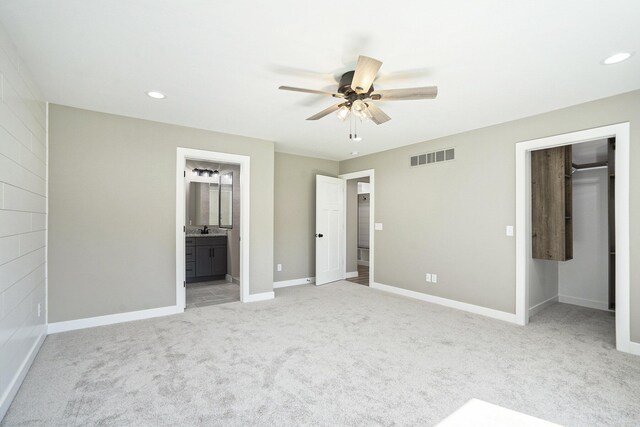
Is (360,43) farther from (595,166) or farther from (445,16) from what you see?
(595,166)

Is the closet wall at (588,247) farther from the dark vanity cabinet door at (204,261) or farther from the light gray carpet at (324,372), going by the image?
the dark vanity cabinet door at (204,261)

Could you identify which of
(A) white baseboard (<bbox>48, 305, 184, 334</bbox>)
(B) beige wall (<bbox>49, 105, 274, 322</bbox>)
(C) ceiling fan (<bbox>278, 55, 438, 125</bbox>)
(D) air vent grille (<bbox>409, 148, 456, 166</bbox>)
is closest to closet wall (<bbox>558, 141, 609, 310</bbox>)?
(D) air vent grille (<bbox>409, 148, 456, 166</bbox>)

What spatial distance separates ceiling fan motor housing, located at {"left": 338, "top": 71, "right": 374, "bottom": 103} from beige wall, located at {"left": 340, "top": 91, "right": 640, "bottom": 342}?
2327mm

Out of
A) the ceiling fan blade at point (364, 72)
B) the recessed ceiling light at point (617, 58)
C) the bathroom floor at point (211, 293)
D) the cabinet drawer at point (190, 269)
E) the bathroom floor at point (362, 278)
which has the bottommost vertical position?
the bathroom floor at point (362, 278)

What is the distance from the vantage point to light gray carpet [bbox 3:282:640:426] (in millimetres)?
2013

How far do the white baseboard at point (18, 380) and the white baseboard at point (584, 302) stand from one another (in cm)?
634

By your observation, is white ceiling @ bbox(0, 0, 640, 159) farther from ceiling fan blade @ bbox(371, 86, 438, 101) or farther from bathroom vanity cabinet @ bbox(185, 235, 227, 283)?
bathroom vanity cabinet @ bbox(185, 235, 227, 283)

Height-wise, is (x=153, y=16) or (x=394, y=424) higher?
(x=153, y=16)

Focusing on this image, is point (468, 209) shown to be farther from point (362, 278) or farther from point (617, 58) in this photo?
point (362, 278)

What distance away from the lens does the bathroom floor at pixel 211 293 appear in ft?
15.2

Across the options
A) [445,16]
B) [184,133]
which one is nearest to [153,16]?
[445,16]

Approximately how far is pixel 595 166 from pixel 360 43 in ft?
14.4

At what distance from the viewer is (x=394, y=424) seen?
1.91 m

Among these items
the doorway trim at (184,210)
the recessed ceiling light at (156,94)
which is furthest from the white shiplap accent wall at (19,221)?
the doorway trim at (184,210)
